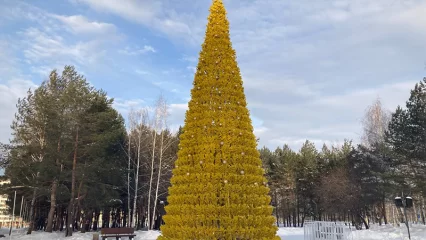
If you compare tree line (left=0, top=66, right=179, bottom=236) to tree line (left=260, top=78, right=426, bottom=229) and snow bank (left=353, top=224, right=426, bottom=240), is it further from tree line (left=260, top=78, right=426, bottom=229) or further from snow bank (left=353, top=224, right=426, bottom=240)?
tree line (left=260, top=78, right=426, bottom=229)

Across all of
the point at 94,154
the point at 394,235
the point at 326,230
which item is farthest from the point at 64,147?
the point at 394,235

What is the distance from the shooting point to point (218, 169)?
19.6 ft

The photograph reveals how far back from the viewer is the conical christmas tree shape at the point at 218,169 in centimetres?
574

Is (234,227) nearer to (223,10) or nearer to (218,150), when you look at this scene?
(218,150)

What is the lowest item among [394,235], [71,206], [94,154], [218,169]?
[394,235]

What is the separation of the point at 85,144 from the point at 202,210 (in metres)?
18.8

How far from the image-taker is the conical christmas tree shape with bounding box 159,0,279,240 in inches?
226

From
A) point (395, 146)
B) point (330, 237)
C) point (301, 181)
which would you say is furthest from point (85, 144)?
point (301, 181)

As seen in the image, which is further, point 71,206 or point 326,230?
point 71,206

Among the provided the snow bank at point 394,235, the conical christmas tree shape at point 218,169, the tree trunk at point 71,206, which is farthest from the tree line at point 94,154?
the conical christmas tree shape at point 218,169

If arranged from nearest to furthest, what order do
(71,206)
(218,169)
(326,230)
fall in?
1. (218,169)
2. (326,230)
3. (71,206)

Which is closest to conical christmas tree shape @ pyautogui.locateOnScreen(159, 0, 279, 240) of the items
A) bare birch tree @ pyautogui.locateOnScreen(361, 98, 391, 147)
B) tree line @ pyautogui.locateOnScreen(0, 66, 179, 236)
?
tree line @ pyautogui.locateOnScreen(0, 66, 179, 236)

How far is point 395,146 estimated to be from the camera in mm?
21391

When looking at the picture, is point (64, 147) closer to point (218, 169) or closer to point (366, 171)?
point (218, 169)
